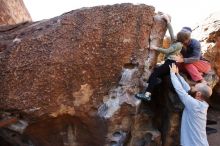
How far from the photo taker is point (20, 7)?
423 inches

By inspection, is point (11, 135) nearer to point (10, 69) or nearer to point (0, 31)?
point (10, 69)

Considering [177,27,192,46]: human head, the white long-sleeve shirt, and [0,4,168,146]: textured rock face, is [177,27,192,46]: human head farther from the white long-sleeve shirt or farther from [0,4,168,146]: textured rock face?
the white long-sleeve shirt

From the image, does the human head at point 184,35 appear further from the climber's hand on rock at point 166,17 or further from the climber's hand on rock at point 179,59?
the climber's hand on rock at point 166,17

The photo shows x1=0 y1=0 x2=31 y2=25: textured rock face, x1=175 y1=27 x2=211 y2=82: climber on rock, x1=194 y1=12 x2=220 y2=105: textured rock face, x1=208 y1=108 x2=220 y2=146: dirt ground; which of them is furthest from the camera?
x1=0 y1=0 x2=31 y2=25: textured rock face

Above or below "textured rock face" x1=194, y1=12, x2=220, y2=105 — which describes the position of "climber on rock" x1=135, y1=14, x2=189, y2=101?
above

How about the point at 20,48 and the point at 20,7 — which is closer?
the point at 20,48

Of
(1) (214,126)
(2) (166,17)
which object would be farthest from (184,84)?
(1) (214,126)

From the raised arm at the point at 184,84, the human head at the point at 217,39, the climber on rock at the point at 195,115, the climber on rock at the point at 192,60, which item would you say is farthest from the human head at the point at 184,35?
the human head at the point at 217,39

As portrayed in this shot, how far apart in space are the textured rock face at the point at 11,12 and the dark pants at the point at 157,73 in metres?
4.60

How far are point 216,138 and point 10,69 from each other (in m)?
3.71

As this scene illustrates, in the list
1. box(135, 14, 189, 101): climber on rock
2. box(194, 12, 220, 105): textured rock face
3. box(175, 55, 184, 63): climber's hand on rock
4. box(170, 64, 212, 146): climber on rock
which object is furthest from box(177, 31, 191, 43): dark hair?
box(194, 12, 220, 105): textured rock face

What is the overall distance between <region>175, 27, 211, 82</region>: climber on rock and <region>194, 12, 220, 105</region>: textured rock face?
60.8 inches

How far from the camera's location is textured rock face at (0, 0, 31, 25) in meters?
9.70

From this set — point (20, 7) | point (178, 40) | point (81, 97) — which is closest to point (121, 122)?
point (81, 97)
